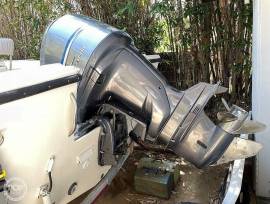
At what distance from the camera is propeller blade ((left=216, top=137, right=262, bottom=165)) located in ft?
5.20

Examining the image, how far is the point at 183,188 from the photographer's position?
7.63 feet

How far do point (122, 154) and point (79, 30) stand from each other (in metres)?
0.69

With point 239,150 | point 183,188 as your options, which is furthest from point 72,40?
point 183,188

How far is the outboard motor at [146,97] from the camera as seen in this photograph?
1.55 m

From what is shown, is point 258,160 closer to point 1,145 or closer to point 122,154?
point 122,154

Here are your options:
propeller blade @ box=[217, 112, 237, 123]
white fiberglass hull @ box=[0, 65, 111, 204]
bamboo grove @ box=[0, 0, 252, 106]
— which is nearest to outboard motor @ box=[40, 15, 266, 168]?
propeller blade @ box=[217, 112, 237, 123]

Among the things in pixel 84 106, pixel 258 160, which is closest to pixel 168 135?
pixel 84 106

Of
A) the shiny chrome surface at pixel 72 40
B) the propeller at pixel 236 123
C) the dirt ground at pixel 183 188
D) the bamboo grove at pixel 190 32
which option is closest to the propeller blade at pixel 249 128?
the propeller at pixel 236 123

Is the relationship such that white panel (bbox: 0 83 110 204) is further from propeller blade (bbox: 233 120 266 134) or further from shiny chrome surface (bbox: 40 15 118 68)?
propeller blade (bbox: 233 120 266 134)

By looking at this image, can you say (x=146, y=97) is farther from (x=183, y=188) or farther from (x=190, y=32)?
(x=190, y=32)

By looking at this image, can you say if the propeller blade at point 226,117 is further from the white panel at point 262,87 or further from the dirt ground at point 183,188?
the dirt ground at point 183,188

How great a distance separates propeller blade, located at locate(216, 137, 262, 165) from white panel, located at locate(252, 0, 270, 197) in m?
0.46

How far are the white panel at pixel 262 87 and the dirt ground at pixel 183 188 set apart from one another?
33cm

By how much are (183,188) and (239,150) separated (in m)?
0.82
